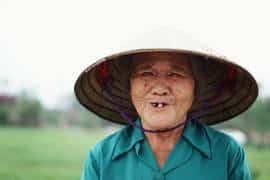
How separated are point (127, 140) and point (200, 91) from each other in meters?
0.35

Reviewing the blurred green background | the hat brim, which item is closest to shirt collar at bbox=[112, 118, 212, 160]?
the hat brim

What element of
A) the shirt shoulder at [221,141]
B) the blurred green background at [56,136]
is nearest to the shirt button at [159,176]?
the shirt shoulder at [221,141]

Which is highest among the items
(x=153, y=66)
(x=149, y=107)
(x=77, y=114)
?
(x=153, y=66)

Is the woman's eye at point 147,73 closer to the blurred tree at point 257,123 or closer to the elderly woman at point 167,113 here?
the elderly woman at point 167,113

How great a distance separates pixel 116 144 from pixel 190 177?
1.00 feet

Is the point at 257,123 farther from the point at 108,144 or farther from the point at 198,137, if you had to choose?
the point at 108,144

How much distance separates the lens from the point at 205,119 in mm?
1982

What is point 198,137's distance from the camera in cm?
175

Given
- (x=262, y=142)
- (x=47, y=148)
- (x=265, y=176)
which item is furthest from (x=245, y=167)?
(x=47, y=148)

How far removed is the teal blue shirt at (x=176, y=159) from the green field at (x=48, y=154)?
2.16 meters

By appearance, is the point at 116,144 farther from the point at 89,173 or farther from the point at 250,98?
the point at 250,98

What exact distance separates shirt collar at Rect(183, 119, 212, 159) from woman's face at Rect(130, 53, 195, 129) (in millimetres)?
89

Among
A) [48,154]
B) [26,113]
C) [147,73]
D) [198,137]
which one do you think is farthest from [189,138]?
[26,113]

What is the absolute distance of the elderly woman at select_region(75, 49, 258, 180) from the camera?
5.33 feet
